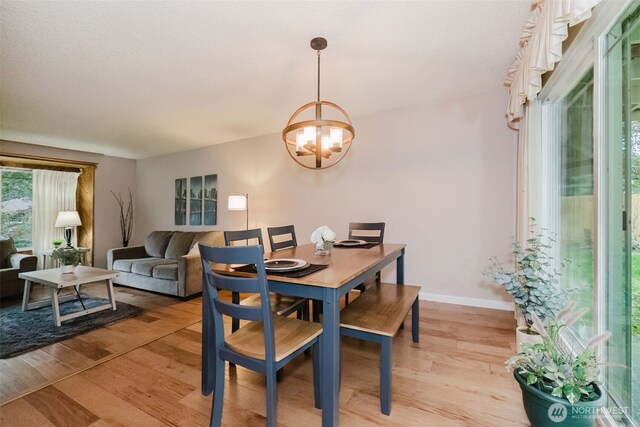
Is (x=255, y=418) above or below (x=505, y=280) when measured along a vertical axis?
below

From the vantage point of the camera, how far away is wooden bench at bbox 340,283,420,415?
147 cm

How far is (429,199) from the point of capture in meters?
3.25

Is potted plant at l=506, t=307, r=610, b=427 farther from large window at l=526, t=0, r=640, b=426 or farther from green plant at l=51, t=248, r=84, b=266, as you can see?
green plant at l=51, t=248, r=84, b=266

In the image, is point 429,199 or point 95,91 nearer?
point 95,91

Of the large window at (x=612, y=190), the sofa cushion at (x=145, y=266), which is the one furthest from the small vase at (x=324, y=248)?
the sofa cushion at (x=145, y=266)

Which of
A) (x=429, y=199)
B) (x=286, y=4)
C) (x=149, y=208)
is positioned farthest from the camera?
(x=149, y=208)

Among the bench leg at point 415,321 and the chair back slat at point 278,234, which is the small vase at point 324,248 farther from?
the bench leg at point 415,321

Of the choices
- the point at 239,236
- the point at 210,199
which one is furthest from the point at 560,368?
the point at 210,199

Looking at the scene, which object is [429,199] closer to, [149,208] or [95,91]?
[95,91]

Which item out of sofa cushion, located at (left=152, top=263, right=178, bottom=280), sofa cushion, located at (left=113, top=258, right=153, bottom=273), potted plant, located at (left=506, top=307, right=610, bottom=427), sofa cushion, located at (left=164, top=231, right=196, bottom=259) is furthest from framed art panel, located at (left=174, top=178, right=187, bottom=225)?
potted plant, located at (left=506, top=307, right=610, bottom=427)

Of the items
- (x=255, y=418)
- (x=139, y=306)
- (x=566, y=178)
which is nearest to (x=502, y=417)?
(x=255, y=418)

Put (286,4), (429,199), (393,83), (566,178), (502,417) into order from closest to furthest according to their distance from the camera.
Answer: (502,417)
(286,4)
(566,178)
(393,83)
(429,199)

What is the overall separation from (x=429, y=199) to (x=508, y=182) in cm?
79

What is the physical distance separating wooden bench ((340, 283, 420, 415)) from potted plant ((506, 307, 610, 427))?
1.88ft
